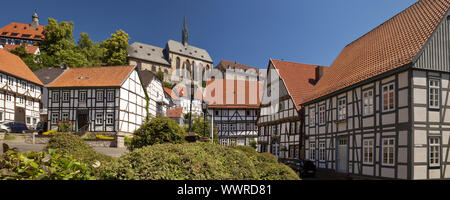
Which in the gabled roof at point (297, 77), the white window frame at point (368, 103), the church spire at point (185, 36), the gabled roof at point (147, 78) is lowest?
the white window frame at point (368, 103)

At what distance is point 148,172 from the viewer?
4.33 metres

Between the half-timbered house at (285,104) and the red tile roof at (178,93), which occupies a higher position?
the red tile roof at (178,93)

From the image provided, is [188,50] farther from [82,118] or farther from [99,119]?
[99,119]

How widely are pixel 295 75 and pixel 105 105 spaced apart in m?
22.5

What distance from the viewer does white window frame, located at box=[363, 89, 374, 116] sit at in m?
18.3

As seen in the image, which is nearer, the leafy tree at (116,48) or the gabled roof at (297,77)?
the gabled roof at (297,77)

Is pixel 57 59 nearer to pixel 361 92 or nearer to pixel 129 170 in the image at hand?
pixel 361 92

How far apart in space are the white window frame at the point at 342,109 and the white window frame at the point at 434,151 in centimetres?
582

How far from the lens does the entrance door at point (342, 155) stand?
67.9 ft

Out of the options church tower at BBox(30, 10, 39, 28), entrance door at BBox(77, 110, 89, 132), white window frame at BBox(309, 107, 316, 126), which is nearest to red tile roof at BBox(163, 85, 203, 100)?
entrance door at BBox(77, 110, 89, 132)

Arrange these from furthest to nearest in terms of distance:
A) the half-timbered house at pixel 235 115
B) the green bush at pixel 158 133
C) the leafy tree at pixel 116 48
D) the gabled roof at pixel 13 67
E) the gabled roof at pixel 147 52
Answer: the gabled roof at pixel 147 52, the leafy tree at pixel 116 48, the half-timbered house at pixel 235 115, the gabled roof at pixel 13 67, the green bush at pixel 158 133

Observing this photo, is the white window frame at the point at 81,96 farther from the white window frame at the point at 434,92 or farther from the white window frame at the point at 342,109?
the white window frame at the point at 434,92

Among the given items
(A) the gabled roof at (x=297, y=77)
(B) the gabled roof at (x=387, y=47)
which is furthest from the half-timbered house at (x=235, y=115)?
(B) the gabled roof at (x=387, y=47)
